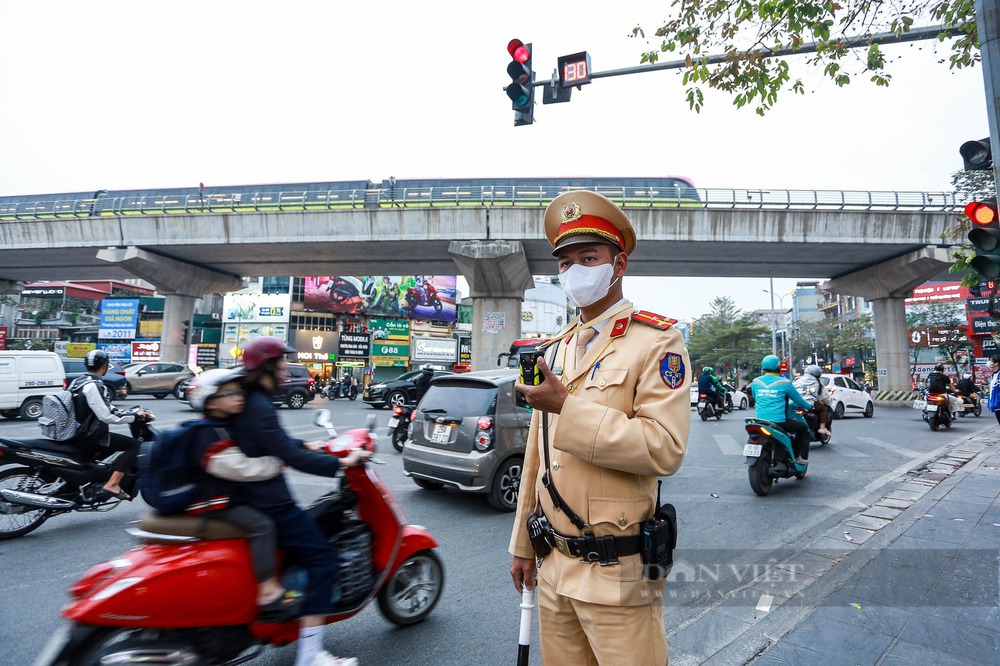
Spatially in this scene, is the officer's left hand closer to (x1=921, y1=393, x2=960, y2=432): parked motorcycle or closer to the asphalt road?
the asphalt road

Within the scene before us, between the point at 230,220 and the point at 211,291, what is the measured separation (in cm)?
829

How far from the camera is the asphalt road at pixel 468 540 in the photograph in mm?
2922

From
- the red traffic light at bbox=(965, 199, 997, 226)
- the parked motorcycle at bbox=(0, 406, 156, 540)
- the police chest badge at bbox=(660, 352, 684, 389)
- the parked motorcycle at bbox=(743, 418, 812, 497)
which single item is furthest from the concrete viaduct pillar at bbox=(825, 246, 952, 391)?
the parked motorcycle at bbox=(0, 406, 156, 540)

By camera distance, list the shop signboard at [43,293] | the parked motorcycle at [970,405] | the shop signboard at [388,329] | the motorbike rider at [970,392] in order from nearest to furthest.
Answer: the parked motorcycle at [970,405]
the motorbike rider at [970,392]
the shop signboard at [388,329]
the shop signboard at [43,293]

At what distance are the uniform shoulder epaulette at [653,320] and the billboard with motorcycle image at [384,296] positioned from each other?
35.5 meters

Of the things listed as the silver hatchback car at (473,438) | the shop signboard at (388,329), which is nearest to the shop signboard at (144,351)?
the shop signboard at (388,329)

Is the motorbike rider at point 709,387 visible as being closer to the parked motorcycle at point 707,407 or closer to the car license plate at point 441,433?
the parked motorcycle at point 707,407

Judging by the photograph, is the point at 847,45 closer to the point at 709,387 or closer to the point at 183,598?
the point at 183,598

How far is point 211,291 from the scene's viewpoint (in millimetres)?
28516

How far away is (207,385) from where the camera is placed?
92.7 inches

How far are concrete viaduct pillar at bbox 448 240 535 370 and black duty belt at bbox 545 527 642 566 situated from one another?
20.4 m

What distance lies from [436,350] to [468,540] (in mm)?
34935

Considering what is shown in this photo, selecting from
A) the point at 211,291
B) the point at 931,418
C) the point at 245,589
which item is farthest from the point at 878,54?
the point at 211,291

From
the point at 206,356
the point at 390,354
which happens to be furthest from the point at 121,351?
the point at 390,354
